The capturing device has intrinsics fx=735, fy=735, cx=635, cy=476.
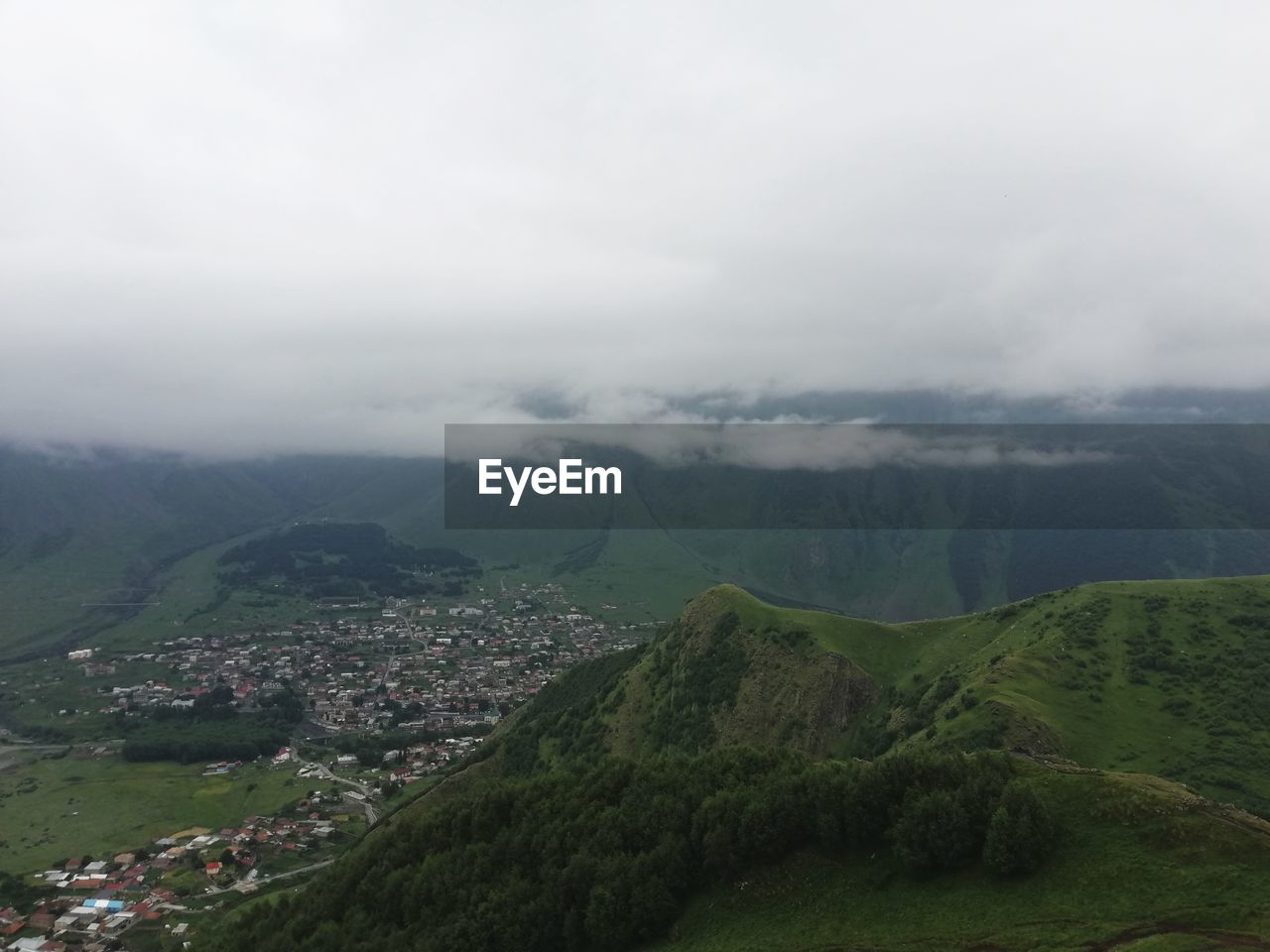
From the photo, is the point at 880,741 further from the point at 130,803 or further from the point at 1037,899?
the point at 130,803

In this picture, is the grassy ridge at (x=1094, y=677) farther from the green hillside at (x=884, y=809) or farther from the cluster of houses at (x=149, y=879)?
the cluster of houses at (x=149, y=879)

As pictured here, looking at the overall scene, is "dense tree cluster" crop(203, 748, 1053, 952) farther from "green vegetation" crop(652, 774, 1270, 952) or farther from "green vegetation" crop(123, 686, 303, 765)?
"green vegetation" crop(123, 686, 303, 765)

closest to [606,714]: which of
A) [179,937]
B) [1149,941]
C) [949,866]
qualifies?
[179,937]

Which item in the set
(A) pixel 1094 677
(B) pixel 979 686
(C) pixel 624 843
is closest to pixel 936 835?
(C) pixel 624 843

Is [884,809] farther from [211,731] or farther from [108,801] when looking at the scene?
[211,731]

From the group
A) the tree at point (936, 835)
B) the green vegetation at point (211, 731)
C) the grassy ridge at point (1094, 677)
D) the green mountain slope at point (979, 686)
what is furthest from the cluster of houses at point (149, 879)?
the tree at point (936, 835)

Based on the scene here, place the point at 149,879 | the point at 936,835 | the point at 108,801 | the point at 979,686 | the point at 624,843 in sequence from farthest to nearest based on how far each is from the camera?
1. the point at 108,801
2. the point at 149,879
3. the point at 979,686
4. the point at 624,843
5. the point at 936,835

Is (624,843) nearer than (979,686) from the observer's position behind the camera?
Yes
